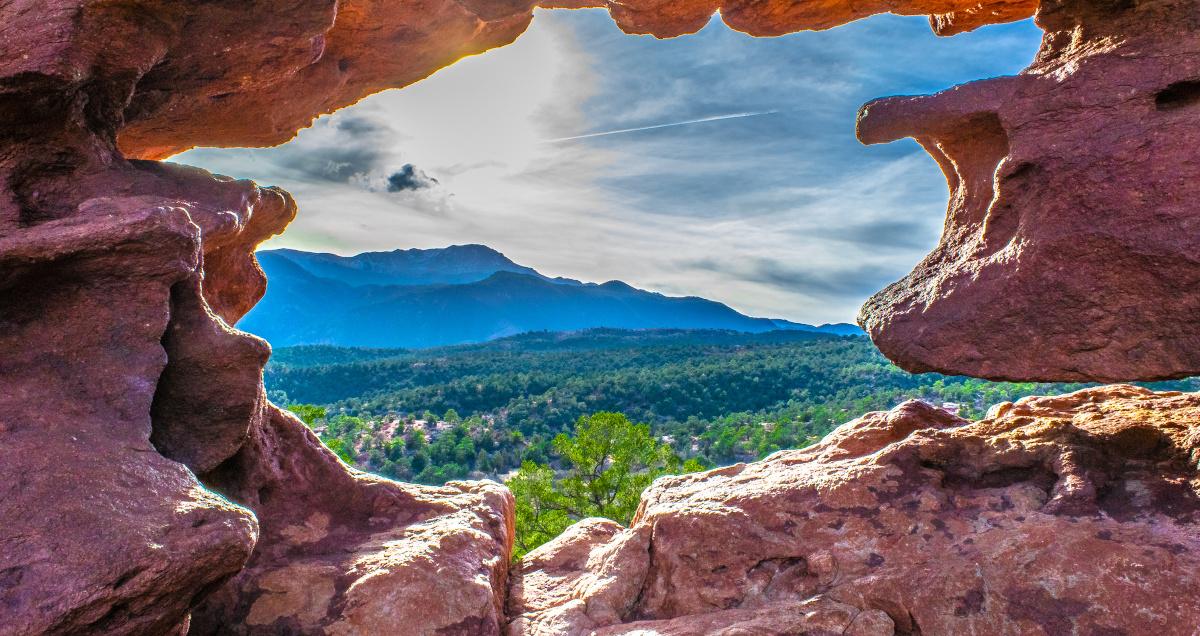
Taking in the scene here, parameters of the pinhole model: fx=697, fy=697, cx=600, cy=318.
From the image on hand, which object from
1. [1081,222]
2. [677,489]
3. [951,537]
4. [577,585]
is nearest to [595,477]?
[677,489]

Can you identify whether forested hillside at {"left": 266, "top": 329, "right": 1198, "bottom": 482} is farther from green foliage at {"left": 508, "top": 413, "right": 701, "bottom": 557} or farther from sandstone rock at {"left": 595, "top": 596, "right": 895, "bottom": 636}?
sandstone rock at {"left": 595, "top": 596, "right": 895, "bottom": 636}

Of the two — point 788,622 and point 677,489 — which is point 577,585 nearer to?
point 677,489

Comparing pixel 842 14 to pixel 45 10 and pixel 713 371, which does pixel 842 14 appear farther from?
pixel 713 371

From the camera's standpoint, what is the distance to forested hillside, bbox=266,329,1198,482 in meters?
44.4

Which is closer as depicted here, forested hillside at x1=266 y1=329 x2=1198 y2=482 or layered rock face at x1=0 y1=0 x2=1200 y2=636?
layered rock face at x1=0 y1=0 x2=1200 y2=636

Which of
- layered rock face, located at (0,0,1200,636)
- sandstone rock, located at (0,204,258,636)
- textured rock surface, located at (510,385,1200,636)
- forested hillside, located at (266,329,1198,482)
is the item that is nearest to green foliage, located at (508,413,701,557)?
forested hillside, located at (266,329,1198,482)

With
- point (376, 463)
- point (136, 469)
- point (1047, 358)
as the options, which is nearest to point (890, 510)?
point (1047, 358)

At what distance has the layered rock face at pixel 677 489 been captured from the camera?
6.14m

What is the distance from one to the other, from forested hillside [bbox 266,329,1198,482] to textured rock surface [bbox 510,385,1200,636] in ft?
79.1

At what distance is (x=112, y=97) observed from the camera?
343 inches

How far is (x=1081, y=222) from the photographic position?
25.2ft

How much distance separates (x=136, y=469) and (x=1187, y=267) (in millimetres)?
10347

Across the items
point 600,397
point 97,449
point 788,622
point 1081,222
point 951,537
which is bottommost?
point 600,397

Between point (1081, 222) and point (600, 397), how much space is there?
52.1m
